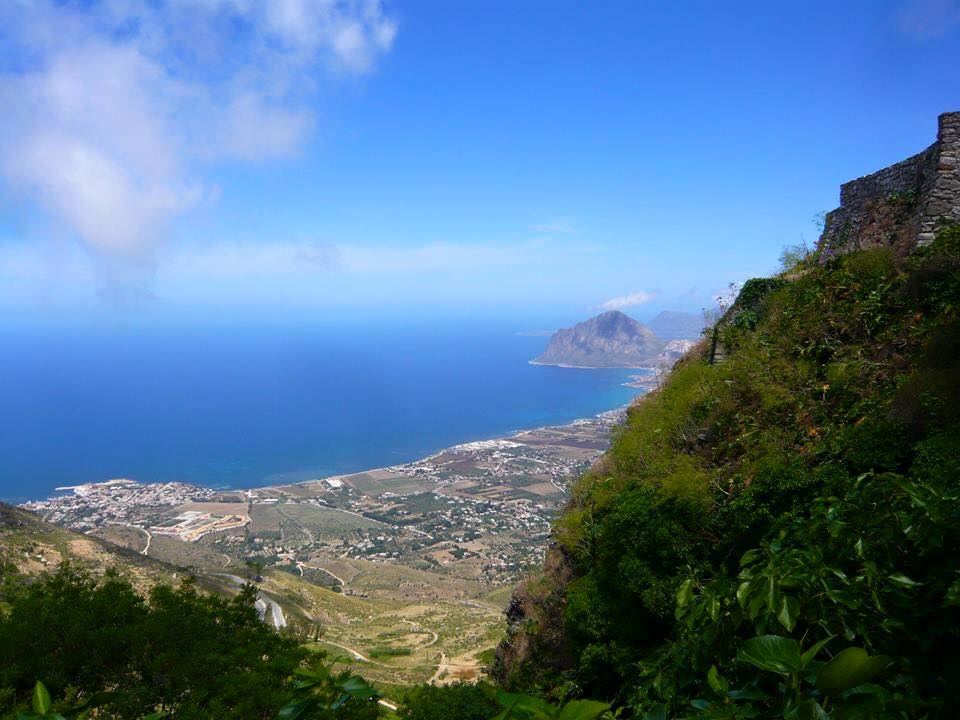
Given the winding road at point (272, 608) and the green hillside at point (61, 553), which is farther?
the winding road at point (272, 608)

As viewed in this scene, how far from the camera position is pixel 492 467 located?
77375 mm

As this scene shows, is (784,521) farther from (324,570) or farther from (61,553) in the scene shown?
(324,570)

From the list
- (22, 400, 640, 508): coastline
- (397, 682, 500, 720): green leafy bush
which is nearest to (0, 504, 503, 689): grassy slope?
(397, 682, 500, 720): green leafy bush

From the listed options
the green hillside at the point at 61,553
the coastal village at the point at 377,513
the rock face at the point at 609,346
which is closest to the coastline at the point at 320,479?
the coastal village at the point at 377,513

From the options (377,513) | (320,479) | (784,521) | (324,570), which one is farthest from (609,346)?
(784,521)

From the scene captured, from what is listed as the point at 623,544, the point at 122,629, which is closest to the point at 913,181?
the point at 623,544

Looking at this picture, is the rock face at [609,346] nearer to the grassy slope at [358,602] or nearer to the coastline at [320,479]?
the coastline at [320,479]

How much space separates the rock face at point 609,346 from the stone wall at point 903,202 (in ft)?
543

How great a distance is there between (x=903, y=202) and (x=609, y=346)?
18370 centimetres

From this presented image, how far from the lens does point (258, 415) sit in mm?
122688

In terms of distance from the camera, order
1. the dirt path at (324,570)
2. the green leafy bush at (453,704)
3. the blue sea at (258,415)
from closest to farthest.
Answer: the green leafy bush at (453,704), the dirt path at (324,570), the blue sea at (258,415)

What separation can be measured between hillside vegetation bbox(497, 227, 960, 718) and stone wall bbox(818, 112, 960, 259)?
2.12 feet

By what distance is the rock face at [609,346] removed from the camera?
17938 cm

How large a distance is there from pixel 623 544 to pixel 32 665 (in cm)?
696
